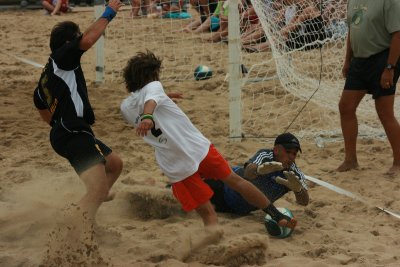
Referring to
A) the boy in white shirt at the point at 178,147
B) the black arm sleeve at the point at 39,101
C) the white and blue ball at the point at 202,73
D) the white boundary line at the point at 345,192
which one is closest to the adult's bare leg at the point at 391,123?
the white boundary line at the point at 345,192

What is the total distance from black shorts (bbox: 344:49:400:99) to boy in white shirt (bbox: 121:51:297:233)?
185cm

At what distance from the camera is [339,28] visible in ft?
28.4

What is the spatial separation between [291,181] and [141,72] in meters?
1.27

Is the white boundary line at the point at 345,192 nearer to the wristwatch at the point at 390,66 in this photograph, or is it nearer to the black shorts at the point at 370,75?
the black shorts at the point at 370,75

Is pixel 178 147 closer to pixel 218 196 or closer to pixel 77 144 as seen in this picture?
pixel 77 144

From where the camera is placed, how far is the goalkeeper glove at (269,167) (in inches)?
185

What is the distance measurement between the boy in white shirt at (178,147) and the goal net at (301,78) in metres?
2.82

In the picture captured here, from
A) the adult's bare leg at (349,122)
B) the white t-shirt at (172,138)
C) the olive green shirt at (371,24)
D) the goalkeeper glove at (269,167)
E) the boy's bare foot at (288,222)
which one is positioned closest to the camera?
the white t-shirt at (172,138)

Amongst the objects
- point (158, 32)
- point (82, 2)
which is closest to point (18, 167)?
point (158, 32)

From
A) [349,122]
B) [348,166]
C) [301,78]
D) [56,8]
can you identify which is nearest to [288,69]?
[301,78]

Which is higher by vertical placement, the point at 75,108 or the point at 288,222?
the point at 75,108

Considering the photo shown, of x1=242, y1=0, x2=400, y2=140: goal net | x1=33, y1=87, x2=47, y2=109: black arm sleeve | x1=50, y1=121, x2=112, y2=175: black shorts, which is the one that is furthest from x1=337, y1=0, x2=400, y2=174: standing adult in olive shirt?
x1=33, y1=87, x2=47, y2=109: black arm sleeve

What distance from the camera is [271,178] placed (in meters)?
5.01

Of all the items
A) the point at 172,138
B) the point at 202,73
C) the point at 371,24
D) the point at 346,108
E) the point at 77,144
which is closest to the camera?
the point at 172,138
